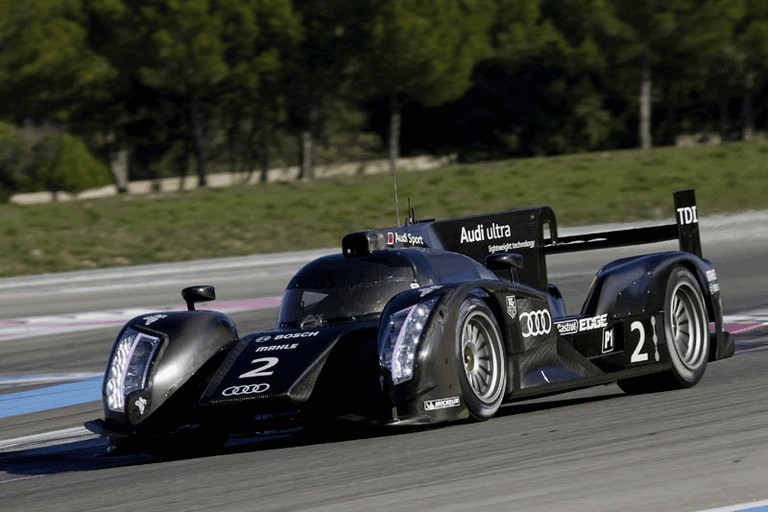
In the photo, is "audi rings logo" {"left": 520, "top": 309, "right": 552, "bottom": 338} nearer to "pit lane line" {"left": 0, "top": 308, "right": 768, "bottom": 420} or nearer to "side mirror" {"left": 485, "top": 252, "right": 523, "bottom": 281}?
"side mirror" {"left": 485, "top": 252, "right": 523, "bottom": 281}

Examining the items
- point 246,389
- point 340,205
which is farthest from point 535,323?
point 340,205

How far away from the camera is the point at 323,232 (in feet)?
91.4

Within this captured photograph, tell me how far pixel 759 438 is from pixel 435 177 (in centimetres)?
2801

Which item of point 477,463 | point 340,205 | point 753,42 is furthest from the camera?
point 753,42

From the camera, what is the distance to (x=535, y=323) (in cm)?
787

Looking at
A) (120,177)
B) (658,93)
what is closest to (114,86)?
(120,177)

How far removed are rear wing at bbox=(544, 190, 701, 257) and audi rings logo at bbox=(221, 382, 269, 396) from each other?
10.1 ft

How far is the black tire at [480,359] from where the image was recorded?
7.29 metres

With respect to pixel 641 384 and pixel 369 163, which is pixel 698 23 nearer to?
pixel 369 163

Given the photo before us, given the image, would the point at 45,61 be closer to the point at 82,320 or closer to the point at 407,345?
the point at 82,320

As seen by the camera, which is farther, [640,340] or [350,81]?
[350,81]

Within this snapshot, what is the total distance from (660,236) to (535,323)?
2160 mm

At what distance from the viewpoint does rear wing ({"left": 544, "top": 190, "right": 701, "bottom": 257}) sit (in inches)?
377

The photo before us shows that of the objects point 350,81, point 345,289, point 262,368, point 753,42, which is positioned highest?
point 753,42
